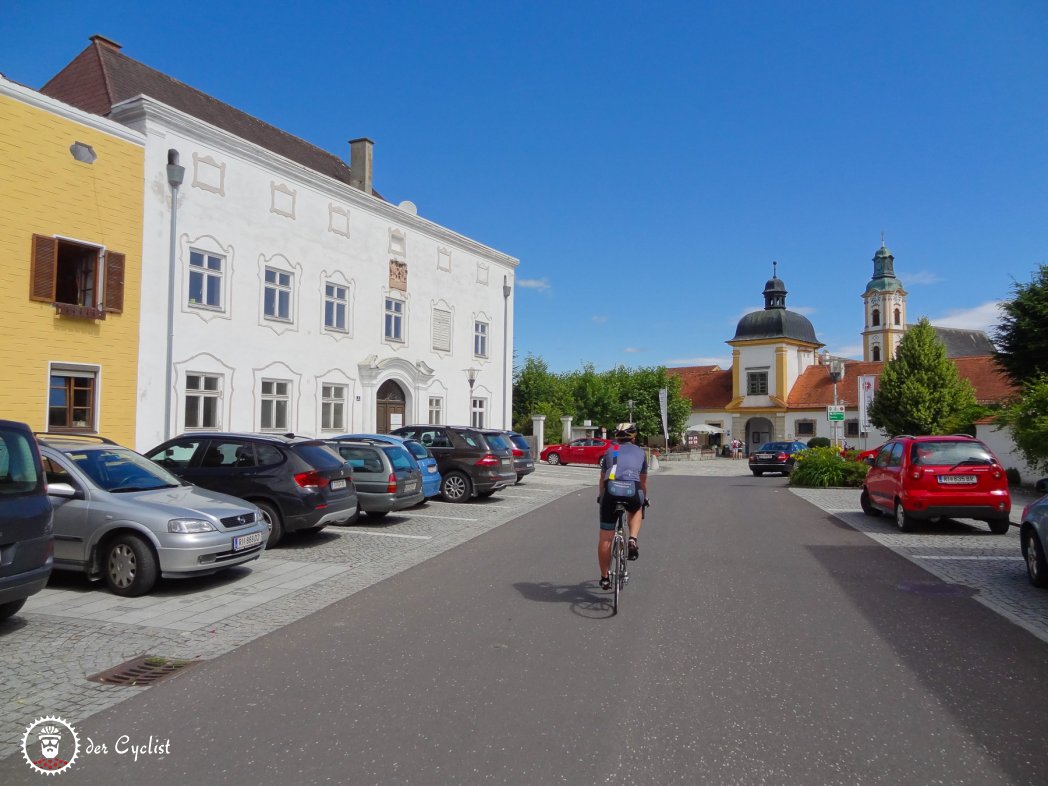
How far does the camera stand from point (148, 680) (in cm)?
525

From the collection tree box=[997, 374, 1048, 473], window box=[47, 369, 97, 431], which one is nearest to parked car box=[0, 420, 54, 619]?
window box=[47, 369, 97, 431]

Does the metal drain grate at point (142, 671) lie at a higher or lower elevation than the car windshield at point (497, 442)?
lower

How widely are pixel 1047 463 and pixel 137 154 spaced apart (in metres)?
24.0

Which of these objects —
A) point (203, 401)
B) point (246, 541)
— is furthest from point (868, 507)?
point (203, 401)

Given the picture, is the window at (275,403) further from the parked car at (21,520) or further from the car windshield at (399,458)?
the parked car at (21,520)

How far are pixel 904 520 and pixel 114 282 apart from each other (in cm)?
1655

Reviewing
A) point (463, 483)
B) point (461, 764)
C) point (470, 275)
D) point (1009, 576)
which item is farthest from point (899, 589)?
point (470, 275)

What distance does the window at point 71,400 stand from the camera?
1582 cm

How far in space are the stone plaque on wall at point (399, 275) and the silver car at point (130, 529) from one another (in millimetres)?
18645

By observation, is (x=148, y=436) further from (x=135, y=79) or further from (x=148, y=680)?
(x=148, y=680)

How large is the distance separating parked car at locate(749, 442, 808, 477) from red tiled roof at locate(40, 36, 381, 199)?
2247 centimetres

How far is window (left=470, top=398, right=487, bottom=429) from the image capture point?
31.6 metres

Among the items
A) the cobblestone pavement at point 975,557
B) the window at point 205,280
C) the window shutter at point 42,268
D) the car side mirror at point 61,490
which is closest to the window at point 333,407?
the window at point 205,280

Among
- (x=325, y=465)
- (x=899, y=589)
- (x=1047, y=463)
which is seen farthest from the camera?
(x=1047, y=463)
